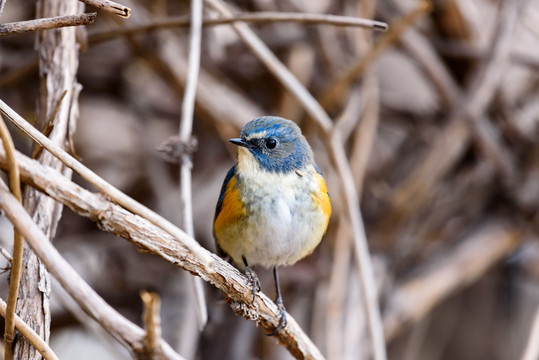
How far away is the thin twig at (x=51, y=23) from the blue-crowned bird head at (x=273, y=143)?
1003 millimetres

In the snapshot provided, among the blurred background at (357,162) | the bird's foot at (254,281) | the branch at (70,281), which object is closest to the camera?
the branch at (70,281)

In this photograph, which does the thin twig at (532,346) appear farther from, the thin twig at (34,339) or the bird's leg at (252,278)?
the thin twig at (34,339)

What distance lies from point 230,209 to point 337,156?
0.63 metres

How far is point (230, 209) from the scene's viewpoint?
2.10m

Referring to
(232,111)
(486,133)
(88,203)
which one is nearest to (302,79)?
(232,111)

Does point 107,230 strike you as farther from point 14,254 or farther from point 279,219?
point 279,219

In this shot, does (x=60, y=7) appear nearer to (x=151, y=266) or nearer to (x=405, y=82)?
(x=151, y=266)

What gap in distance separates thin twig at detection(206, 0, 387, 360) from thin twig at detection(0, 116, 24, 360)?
4.02 feet

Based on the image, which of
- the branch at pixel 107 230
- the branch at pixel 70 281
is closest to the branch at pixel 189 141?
the branch at pixel 107 230

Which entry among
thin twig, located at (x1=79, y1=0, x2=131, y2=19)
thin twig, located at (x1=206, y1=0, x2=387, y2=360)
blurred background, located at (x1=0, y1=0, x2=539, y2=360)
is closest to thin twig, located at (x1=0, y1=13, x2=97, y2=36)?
thin twig, located at (x1=79, y1=0, x2=131, y2=19)

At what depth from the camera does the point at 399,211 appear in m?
3.13

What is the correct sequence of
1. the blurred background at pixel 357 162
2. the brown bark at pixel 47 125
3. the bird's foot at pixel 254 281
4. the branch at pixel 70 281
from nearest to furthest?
the branch at pixel 70 281
the brown bark at pixel 47 125
the bird's foot at pixel 254 281
the blurred background at pixel 357 162

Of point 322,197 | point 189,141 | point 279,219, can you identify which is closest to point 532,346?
point 322,197

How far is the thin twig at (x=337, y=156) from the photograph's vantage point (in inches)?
87.8
